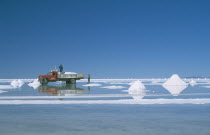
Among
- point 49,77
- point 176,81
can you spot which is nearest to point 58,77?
point 49,77

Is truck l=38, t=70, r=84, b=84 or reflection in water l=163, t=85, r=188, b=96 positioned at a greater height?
truck l=38, t=70, r=84, b=84

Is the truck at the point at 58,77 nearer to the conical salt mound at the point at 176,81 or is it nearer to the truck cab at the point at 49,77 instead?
the truck cab at the point at 49,77

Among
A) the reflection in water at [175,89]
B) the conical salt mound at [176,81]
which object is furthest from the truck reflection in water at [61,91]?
the conical salt mound at [176,81]

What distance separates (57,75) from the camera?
36.8 meters

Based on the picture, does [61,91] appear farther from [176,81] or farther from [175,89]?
[176,81]
